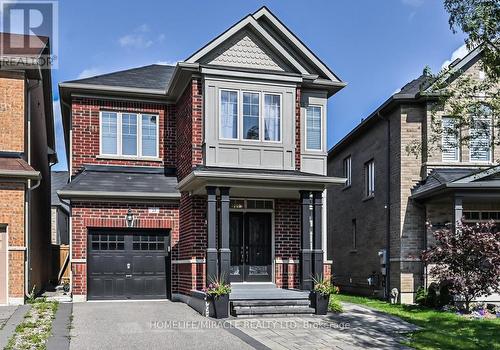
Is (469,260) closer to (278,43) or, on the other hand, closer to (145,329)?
(278,43)

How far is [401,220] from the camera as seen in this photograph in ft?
60.3

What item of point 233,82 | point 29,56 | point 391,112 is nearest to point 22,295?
point 29,56

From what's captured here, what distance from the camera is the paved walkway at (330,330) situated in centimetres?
1064

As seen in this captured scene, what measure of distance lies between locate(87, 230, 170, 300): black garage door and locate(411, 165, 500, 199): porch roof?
7953 mm

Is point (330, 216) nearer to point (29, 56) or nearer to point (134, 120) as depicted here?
point (134, 120)

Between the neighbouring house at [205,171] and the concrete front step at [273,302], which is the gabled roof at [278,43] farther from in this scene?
the concrete front step at [273,302]

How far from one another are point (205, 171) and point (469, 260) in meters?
7.36

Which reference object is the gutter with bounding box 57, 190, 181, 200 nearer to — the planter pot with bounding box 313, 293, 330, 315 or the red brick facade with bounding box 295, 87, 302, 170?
the red brick facade with bounding box 295, 87, 302, 170

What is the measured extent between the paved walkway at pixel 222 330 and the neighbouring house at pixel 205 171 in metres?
1.69

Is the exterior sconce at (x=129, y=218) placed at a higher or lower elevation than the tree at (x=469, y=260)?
higher

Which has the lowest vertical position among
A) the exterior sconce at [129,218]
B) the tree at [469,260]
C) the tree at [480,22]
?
the tree at [469,260]

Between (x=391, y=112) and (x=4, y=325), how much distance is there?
13340 millimetres

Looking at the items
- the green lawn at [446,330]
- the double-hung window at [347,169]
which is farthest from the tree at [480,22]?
the double-hung window at [347,169]

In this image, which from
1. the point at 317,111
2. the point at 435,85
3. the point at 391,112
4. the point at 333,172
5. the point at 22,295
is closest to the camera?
the point at 435,85
